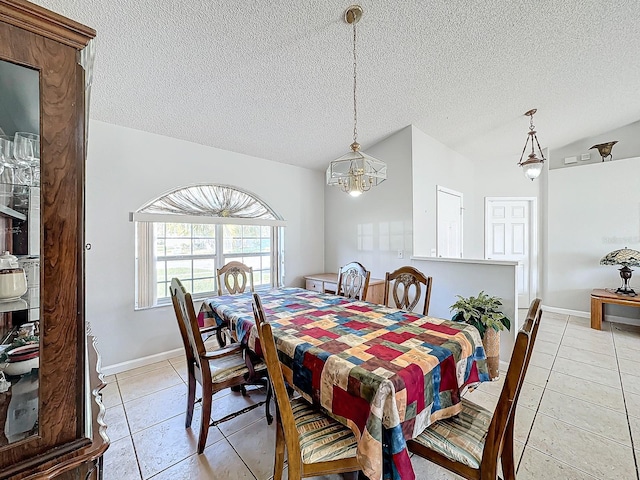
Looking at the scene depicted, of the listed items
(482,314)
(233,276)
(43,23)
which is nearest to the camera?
(43,23)

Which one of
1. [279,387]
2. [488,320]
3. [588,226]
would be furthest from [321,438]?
[588,226]

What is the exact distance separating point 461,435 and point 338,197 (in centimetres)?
366

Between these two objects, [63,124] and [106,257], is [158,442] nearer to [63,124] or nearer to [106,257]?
[106,257]

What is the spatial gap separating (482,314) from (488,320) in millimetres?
101

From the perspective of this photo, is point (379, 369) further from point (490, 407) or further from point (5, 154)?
point (490, 407)

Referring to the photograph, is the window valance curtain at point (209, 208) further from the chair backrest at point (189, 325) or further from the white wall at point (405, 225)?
the chair backrest at point (189, 325)

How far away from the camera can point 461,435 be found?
1.26 m

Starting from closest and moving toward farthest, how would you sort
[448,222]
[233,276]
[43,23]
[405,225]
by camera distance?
[43,23] < [233,276] < [405,225] < [448,222]

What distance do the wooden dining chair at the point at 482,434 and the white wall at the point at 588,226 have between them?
16.1ft

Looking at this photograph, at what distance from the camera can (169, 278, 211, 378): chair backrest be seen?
1.70m

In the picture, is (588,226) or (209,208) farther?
(588,226)

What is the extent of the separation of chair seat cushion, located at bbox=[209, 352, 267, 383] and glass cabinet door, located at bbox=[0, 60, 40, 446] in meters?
1.19

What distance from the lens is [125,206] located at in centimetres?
289

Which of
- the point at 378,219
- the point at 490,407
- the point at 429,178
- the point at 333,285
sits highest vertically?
the point at 429,178
